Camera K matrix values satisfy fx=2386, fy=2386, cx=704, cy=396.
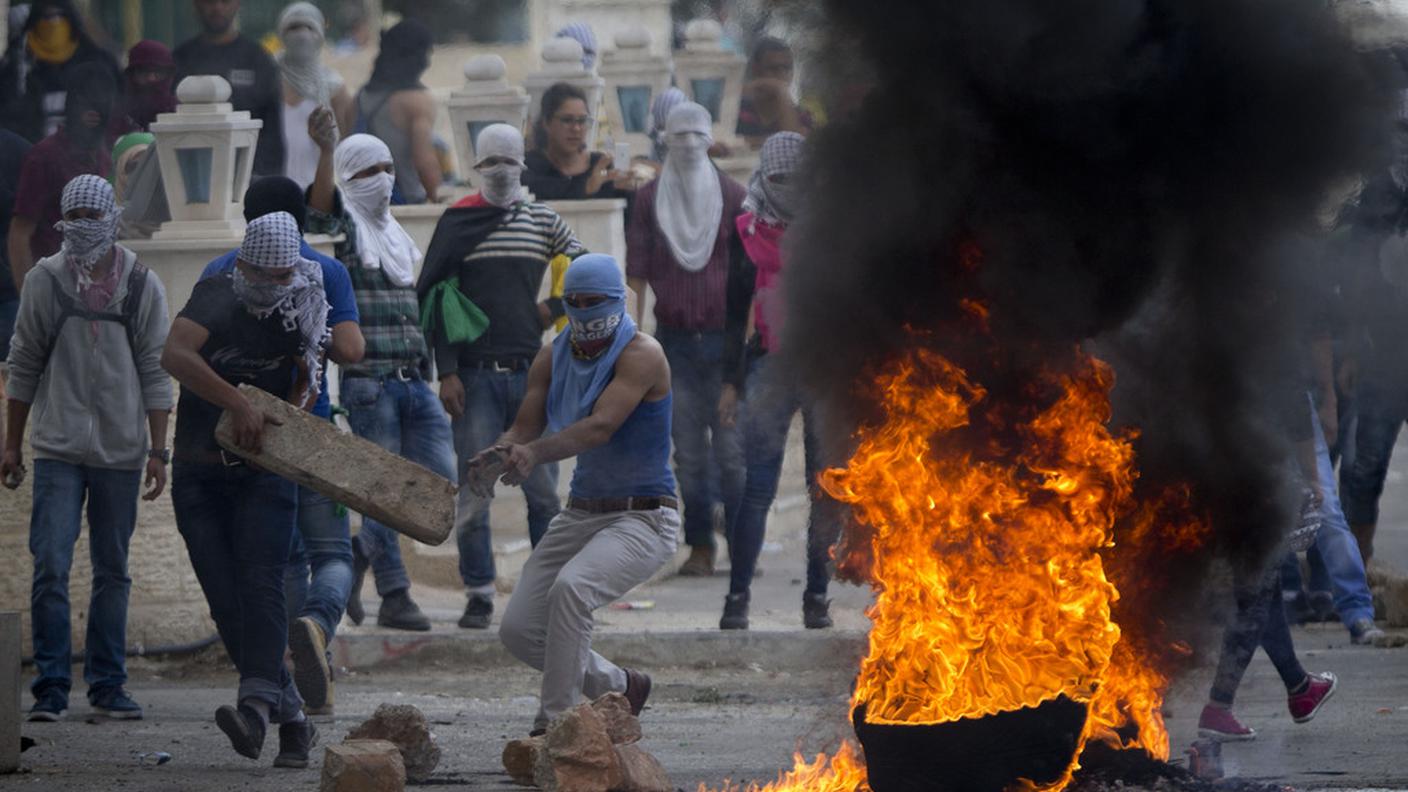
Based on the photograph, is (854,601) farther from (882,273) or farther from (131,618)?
(882,273)

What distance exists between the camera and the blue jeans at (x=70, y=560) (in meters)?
9.12

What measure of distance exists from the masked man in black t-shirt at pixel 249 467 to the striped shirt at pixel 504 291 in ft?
8.23

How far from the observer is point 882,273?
731 centimetres

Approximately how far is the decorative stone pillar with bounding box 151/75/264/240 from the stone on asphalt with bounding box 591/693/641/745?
3959 mm

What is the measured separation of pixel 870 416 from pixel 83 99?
5.97 m

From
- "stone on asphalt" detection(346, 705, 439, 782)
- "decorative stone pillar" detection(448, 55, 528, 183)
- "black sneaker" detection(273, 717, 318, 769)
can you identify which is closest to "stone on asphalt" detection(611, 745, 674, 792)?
"stone on asphalt" detection(346, 705, 439, 782)

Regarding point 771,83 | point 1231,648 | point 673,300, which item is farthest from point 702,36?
point 1231,648

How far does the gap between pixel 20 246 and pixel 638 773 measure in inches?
197

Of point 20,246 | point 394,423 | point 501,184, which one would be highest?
point 501,184

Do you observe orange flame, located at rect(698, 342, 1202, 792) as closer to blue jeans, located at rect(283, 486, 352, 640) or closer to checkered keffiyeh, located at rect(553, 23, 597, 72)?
blue jeans, located at rect(283, 486, 352, 640)

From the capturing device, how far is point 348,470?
26.3ft

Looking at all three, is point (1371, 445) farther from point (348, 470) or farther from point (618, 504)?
point (348, 470)

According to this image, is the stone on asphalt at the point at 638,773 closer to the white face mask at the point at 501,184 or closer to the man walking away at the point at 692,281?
the white face mask at the point at 501,184

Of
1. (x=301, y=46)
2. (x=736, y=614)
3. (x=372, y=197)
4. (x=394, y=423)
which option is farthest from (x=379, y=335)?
(x=301, y=46)
